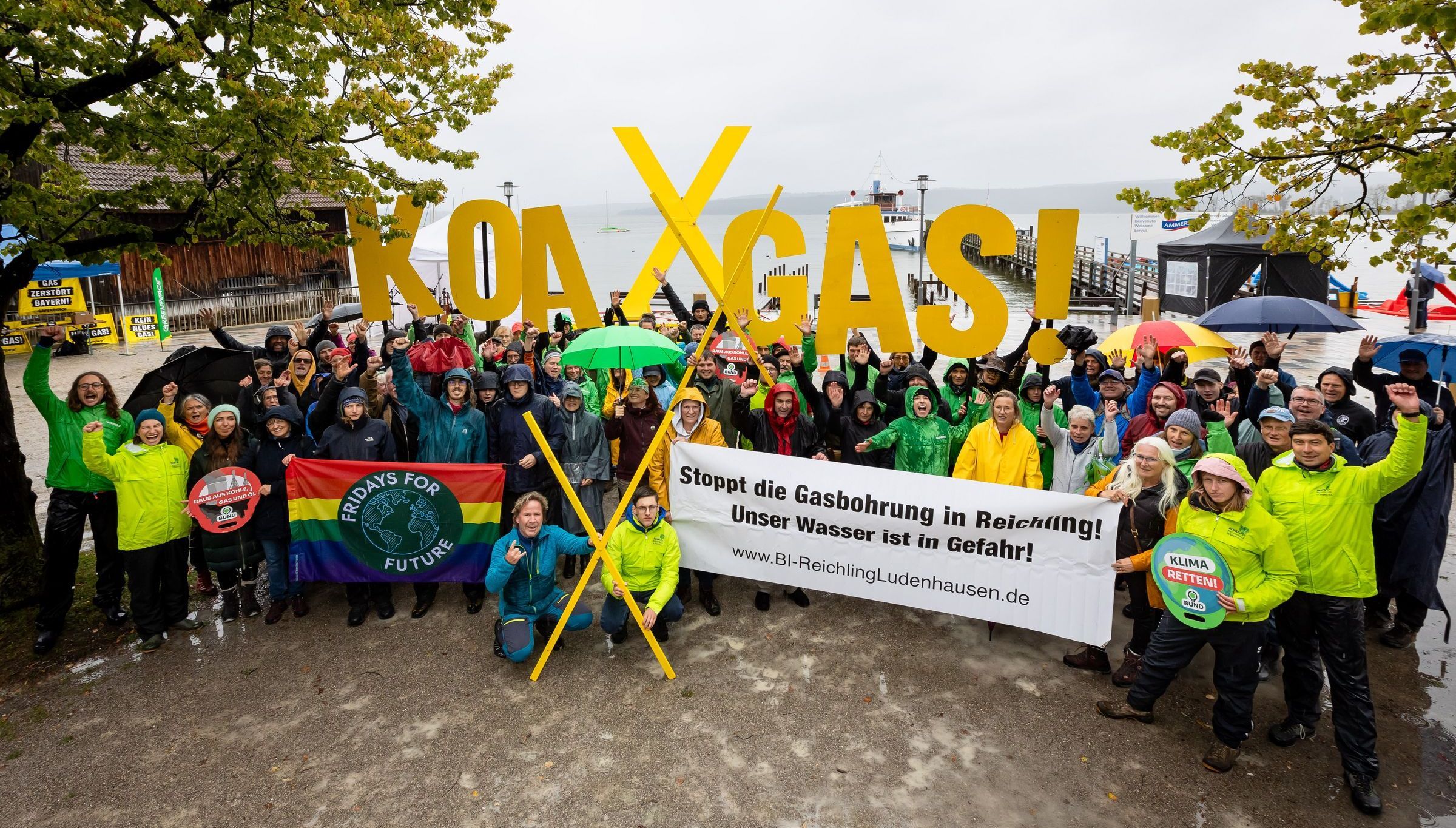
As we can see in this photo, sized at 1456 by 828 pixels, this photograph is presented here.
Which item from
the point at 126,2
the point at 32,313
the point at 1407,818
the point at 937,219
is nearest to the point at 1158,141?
the point at 937,219

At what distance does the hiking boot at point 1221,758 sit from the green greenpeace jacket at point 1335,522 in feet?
3.24

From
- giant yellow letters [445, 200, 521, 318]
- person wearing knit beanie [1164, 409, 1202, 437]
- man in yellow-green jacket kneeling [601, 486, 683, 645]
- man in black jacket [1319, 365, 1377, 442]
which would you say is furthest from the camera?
giant yellow letters [445, 200, 521, 318]

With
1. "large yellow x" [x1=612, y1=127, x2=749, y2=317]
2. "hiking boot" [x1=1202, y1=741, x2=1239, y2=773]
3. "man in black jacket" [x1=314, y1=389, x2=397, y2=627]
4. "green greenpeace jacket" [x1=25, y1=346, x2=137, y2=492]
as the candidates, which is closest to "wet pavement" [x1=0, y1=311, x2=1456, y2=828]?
"hiking boot" [x1=1202, y1=741, x2=1239, y2=773]

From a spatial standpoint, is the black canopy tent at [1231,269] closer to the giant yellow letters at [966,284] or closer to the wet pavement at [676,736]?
the giant yellow letters at [966,284]

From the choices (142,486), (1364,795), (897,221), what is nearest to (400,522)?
(142,486)

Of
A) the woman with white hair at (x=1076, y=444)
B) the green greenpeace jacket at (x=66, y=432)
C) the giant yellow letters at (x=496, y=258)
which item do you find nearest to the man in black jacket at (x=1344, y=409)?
the woman with white hair at (x=1076, y=444)

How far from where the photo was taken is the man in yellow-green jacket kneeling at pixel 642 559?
5287 millimetres

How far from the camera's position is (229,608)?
6066 millimetres

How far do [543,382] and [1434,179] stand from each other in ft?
25.4

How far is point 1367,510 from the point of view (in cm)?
399

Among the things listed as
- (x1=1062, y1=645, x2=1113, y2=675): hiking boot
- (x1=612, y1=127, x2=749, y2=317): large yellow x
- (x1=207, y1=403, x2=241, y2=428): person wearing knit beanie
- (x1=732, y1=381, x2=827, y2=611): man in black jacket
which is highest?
(x1=612, y1=127, x2=749, y2=317): large yellow x

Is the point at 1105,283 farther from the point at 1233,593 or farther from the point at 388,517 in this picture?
the point at 388,517

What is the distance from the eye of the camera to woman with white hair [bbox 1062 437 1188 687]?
4.69 m

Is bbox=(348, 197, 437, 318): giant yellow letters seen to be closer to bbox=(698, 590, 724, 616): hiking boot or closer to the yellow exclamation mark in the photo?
bbox=(698, 590, 724, 616): hiking boot
